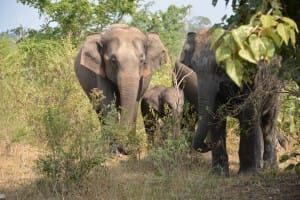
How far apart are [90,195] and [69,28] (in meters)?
16.4

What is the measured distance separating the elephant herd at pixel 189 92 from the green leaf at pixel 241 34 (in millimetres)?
3134

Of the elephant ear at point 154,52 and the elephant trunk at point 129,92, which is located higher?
the elephant ear at point 154,52

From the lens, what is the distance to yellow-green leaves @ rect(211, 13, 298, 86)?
2.72m

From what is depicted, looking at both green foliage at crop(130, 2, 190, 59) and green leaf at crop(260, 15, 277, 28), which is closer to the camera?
green leaf at crop(260, 15, 277, 28)

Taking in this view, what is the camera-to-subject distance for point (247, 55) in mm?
2730

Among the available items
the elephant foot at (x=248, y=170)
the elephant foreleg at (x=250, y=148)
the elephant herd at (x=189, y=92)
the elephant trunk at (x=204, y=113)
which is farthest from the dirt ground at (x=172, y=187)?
the elephant herd at (x=189, y=92)

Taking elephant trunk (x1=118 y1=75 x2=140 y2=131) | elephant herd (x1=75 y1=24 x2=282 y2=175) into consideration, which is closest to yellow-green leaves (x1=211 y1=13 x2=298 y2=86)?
elephant herd (x1=75 y1=24 x2=282 y2=175)

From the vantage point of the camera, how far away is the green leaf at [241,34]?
2707 mm

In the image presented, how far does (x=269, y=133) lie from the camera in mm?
8469

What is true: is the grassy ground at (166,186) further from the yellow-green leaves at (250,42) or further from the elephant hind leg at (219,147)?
the yellow-green leaves at (250,42)

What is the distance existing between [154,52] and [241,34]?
9.57 m

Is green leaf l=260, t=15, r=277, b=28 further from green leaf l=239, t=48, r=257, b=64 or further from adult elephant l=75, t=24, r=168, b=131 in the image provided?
adult elephant l=75, t=24, r=168, b=131

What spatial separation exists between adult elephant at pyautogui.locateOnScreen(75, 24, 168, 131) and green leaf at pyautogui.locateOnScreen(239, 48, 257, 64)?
790 centimetres

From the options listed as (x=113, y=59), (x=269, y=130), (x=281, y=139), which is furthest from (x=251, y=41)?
(x=113, y=59)
